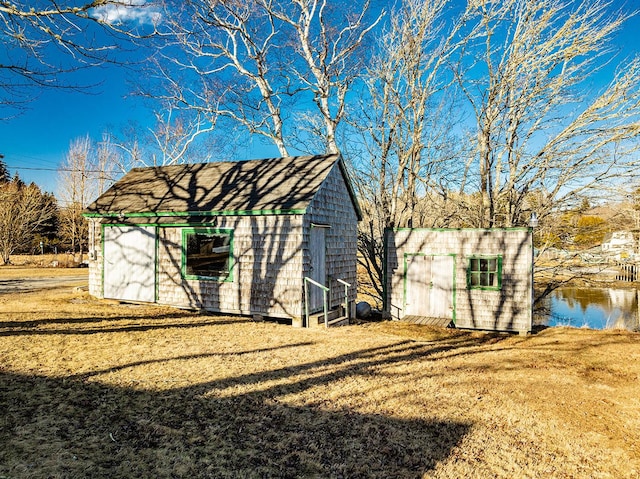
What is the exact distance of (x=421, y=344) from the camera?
9367 millimetres

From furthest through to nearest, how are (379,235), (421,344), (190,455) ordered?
1. (379,235)
2. (421,344)
3. (190,455)

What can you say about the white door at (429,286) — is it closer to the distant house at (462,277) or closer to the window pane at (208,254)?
the distant house at (462,277)

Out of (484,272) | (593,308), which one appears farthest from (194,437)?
(593,308)

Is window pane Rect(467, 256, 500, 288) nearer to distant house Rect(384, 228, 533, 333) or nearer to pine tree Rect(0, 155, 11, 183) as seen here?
distant house Rect(384, 228, 533, 333)

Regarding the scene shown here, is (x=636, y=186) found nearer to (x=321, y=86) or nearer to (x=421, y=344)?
(x=421, y=344)

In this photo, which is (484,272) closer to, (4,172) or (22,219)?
(22,219)

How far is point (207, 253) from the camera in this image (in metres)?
12.1

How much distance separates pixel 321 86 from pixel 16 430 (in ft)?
56.9

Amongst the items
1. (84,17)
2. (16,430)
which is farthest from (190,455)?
(84,17)

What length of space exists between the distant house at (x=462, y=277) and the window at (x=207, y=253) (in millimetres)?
5282

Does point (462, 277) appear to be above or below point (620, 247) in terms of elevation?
below

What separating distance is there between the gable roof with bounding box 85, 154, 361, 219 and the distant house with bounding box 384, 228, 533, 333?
2593mm

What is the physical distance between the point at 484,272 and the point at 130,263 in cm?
1072

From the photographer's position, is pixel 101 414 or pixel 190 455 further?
pixel 101 414
